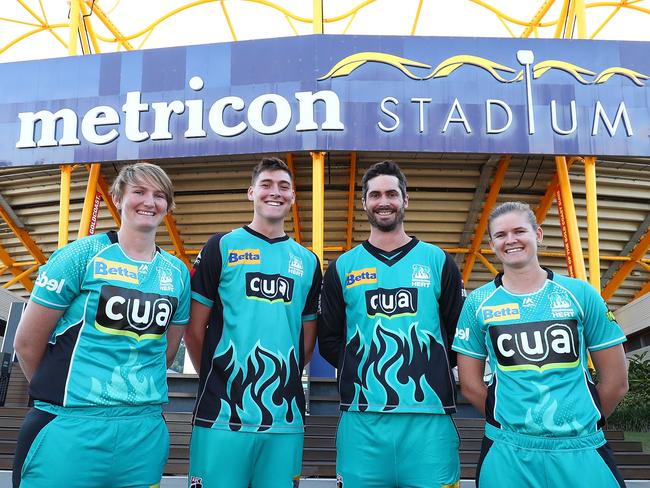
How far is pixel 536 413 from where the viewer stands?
8.11 ft

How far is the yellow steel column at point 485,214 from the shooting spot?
1368 cm

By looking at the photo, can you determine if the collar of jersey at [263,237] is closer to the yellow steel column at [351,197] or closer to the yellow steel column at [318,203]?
the yellow steel column at [318,203]

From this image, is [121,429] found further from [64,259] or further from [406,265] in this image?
[406,265]

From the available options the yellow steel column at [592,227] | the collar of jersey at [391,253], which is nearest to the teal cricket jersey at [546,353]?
the collar of jersey at [391,253]

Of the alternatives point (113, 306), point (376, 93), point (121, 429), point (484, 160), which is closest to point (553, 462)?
point (121, 429)

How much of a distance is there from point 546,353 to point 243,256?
1644mm

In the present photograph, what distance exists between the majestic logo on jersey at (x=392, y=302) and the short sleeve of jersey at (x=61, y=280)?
1465 mm

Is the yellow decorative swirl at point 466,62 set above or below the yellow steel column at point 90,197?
above

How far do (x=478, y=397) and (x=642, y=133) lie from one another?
1037 cm

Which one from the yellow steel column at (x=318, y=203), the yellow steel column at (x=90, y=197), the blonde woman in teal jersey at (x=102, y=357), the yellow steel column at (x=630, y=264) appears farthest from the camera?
the yellow steel column at (x=630, y=264)

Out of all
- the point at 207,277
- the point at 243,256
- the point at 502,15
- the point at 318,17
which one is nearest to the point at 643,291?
the point at 502,15

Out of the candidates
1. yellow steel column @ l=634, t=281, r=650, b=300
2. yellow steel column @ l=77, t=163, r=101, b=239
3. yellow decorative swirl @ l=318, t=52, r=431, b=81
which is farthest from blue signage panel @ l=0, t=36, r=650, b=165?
yellow steel column @ l=634, t=281, r=650, b=300

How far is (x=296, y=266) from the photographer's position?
122 inches

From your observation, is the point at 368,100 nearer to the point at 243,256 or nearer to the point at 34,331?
the point at 243,256
